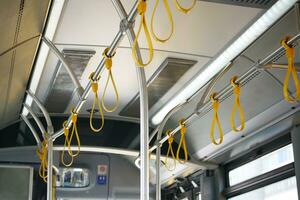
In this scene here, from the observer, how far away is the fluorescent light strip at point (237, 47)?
271 centimetres

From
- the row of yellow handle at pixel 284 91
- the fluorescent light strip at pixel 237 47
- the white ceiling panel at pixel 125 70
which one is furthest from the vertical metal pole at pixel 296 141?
the white ceiling panel at pixel 125 70

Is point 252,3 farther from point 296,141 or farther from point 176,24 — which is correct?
point 296,141

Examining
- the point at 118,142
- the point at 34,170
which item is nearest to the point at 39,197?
the point at 34,170

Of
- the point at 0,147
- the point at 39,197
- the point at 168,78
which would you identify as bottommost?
the point at 39,197

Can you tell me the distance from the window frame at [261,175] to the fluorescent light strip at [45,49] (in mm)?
1913

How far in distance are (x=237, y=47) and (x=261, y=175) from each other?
1.49 m

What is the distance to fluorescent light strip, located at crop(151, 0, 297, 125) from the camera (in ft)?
8.89

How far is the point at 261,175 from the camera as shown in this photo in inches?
165

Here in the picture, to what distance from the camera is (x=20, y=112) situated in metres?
4.82

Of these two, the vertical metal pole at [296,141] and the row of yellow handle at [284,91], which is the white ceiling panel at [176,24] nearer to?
the row of yellow handle at [284,91]

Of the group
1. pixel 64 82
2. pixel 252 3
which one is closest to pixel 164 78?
pixel 64 82

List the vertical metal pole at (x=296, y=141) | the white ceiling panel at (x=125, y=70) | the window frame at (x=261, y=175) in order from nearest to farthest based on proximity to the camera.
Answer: the vertical metal pole at (x=296, y=141) < the white ceiling panel at (x=125, y=70) < the window frame at (x=261, y=175)

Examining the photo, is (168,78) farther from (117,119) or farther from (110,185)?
(110,185)

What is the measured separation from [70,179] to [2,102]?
1744 mm
